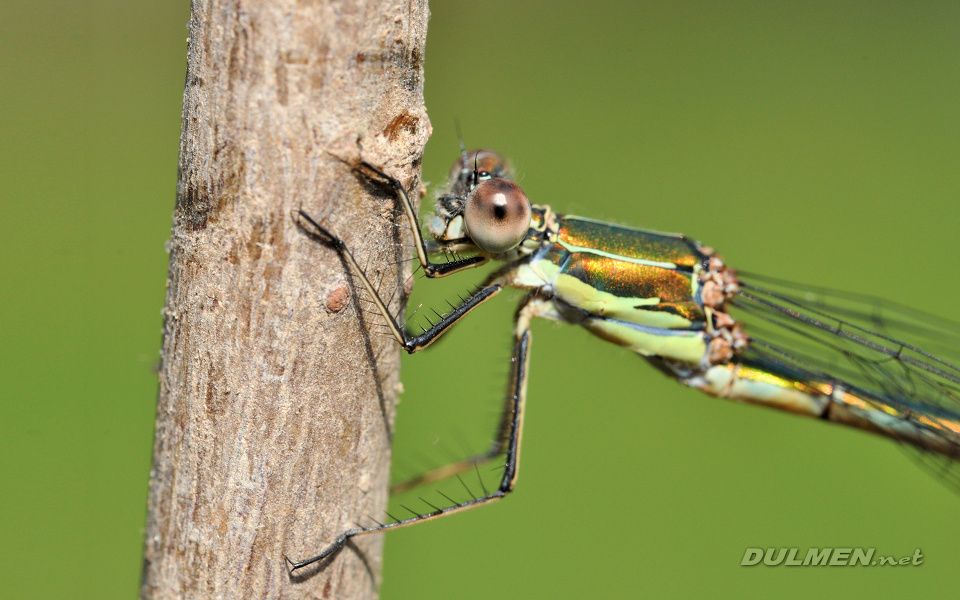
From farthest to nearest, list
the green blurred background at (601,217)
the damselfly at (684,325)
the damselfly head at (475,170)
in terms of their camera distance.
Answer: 1. the green blurred background at (601,217)
2. the damselfly head at (475,170)
3. the damselfly at (684,325)

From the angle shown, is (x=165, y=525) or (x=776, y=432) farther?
(x=776, y=432)

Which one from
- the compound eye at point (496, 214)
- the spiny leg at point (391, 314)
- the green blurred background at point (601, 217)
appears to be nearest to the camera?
the spiny leg at point (391, 314)

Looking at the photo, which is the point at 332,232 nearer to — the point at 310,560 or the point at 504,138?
the point at 310,560

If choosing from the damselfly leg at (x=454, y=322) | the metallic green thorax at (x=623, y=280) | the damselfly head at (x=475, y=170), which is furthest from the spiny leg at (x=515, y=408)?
the damselfly head at (x=475, y=170)

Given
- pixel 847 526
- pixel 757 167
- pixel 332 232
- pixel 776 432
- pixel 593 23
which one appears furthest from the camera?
pixel 593 23

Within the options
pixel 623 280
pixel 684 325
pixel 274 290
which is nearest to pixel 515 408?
pixel 623 280

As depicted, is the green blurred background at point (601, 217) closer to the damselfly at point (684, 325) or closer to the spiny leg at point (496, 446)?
the spiny leg at point (496, 446)

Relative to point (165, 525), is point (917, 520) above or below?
above

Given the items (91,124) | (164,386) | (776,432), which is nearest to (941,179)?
(776,432)
